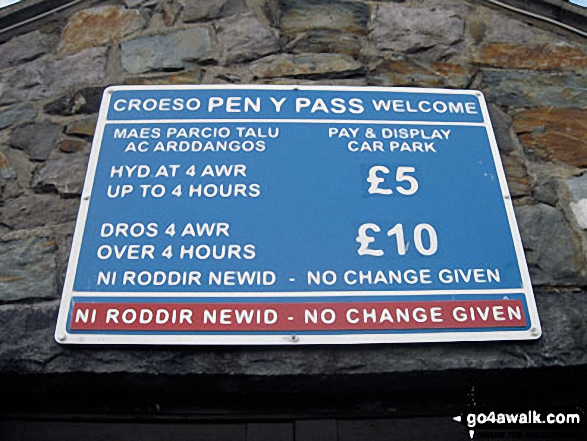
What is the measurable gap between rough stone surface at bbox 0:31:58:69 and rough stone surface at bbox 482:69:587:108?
1572mm

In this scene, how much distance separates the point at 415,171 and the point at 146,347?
92 centimetres

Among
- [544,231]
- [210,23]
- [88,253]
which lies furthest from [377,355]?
[210,23]

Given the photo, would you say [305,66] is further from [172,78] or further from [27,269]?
[27,269]

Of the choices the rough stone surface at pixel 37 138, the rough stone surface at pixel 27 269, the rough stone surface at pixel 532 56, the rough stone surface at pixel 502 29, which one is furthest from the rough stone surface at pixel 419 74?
the rough stone surface at pixel 27 269

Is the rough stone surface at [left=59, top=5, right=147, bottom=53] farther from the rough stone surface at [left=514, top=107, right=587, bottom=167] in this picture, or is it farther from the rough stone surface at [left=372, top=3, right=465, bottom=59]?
the rough stone surface at [left=514, top=107, right=587, bottom=167]

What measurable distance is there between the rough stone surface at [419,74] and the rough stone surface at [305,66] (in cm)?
8

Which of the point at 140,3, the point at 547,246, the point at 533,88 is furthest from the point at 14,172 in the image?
the point at 533,88

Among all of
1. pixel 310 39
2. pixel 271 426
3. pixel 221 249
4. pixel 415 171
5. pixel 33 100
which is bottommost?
pixel 271 426

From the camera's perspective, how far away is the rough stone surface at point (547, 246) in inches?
74.2

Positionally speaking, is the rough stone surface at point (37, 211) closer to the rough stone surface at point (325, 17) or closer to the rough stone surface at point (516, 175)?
the rough stone surface at point (325, 17)

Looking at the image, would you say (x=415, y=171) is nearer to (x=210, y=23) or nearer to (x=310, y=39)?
(x=310, y=39)

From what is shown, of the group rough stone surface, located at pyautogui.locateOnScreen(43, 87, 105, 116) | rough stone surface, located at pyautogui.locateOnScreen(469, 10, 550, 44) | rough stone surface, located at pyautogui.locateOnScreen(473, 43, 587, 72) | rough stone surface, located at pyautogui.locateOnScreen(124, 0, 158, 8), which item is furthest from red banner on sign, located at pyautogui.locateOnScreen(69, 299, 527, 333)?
rough stone surface, located at pyautogui.locateOnScreen(124, 0, 158, 8)

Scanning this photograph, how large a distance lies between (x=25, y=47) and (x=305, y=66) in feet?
3.45

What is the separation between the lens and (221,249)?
6.03 ft
